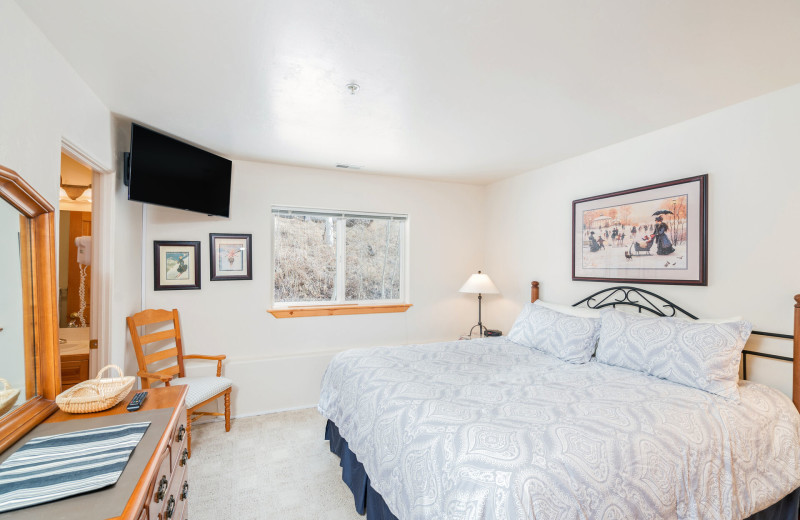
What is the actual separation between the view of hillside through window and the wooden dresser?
A: 7.49 ft

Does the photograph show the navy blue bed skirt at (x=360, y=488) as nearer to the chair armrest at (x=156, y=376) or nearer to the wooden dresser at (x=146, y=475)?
the wooden dresser at (x=146, y=475)

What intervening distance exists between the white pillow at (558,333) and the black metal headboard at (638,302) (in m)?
0.35

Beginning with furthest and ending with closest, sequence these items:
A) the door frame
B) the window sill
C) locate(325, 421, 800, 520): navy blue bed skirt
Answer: the window sill → the door frame → locate(325, 421, 800, 520): navy blue bed skirt

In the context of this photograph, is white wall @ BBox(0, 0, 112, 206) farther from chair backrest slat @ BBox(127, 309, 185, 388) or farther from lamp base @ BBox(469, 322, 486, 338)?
lamp base @ BBox(469, 322, 486, 338)

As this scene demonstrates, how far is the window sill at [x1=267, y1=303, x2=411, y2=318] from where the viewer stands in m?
3.79

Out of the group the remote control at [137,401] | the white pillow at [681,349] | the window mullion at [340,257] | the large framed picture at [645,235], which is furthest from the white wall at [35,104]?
the large framed picture at [645,235]

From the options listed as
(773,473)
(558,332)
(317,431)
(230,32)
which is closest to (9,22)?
(230,32)

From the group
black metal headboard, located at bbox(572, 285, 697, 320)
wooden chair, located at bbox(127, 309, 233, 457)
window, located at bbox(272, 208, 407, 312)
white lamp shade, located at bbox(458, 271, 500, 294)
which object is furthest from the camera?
white lamp shade, located at bbox(458, 271, 500, 294)

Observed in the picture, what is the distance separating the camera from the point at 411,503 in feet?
4.94

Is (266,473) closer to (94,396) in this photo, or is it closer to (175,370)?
(175,370)

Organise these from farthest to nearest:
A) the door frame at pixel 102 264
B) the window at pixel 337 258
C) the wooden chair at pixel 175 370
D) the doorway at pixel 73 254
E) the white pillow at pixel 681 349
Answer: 1. the window at pixel 337 258
2. the doorway at pixel 73 254
3. the wooden chair at pixel 175 370
4. the door frame at pixel 102 264
5. the white pillow at pixel 681 349

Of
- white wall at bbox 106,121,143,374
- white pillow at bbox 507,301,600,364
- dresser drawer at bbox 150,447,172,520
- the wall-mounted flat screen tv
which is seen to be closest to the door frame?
white wall at bbox 106,121,143,374

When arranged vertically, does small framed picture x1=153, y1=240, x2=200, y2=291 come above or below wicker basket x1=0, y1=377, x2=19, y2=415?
above

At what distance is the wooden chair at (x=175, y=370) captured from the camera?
2.81 meters
